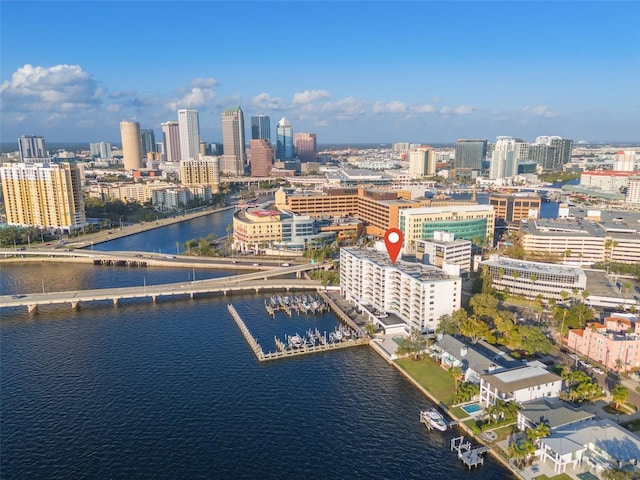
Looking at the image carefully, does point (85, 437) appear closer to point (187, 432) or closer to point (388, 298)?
point (187, 432)

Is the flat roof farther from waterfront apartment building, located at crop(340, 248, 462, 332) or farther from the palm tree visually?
the palm tree

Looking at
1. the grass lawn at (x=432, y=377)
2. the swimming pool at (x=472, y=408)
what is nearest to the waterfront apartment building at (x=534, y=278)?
the grass lawn at (x=432, y=377)

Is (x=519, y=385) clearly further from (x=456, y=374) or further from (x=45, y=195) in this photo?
(x=45, y=195)

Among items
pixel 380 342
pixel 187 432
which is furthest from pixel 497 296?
pixel 187 432

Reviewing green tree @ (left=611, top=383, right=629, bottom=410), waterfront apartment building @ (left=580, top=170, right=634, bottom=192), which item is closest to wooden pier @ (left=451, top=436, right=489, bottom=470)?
green tree @ (left=611, top=383, right=629, bottom=410)

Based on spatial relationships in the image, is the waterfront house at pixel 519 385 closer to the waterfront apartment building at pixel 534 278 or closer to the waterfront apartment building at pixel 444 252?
the waterfront apartment building at pixel 534 278

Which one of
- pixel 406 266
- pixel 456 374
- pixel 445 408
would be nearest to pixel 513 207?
pixel 406 266
